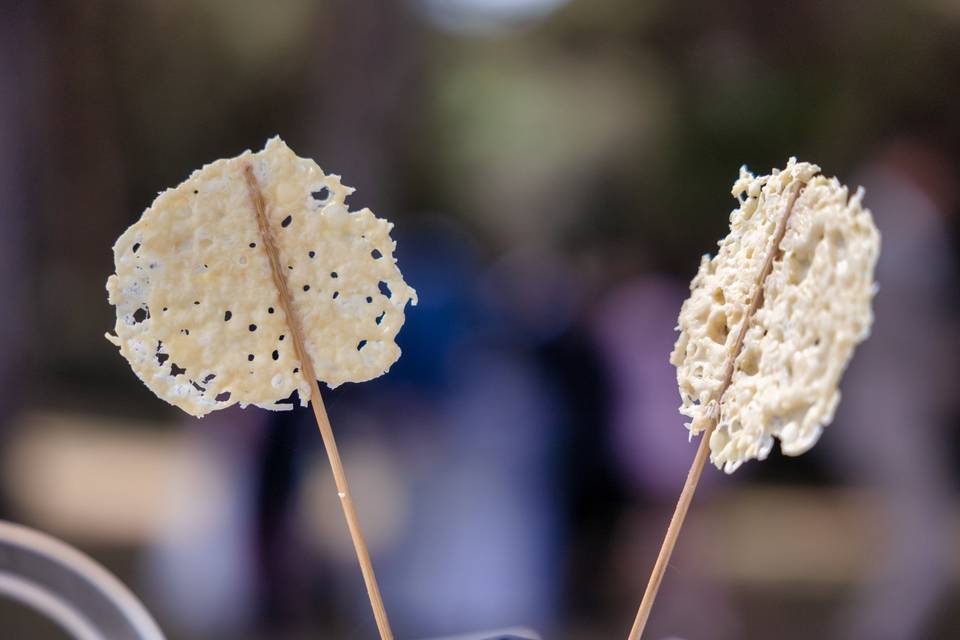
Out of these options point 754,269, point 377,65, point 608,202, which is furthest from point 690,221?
point 754,269

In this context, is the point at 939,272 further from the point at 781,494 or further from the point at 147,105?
the point at 147,105

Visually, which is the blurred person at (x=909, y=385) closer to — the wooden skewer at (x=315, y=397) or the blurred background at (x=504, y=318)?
the blurred background at (x=504, y=318)

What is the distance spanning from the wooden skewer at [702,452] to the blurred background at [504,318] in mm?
1009

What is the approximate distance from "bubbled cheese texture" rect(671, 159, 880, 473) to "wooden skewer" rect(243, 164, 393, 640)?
0.70 ft

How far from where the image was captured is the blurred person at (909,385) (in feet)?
5.47

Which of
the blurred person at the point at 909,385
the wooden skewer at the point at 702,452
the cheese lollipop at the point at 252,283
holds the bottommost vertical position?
the wooden skewer at the point at 702,452

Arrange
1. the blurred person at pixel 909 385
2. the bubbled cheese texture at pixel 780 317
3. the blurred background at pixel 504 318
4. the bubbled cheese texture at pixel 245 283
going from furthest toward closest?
the blurred background at pixel 504 318
the blurred person at pixel 909 385
the bubbled cheese texture at pixel 245 283
the bubbled cheese texture at pixel 780 317

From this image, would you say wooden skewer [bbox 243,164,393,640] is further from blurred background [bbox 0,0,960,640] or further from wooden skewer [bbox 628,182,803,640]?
blurred background [bbox 0,0,960,640]

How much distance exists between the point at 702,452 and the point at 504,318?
1681mm

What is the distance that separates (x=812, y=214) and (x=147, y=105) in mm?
2070

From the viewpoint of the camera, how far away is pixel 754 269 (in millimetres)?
626

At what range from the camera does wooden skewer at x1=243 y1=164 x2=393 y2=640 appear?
24.5 inches

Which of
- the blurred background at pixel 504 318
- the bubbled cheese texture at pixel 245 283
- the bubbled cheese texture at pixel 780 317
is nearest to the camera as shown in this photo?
the bubbled cheese texture at pixel 780 317

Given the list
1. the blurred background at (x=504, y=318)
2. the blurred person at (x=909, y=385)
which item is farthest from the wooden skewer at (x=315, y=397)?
the blurred person at (x=909, y=385)
